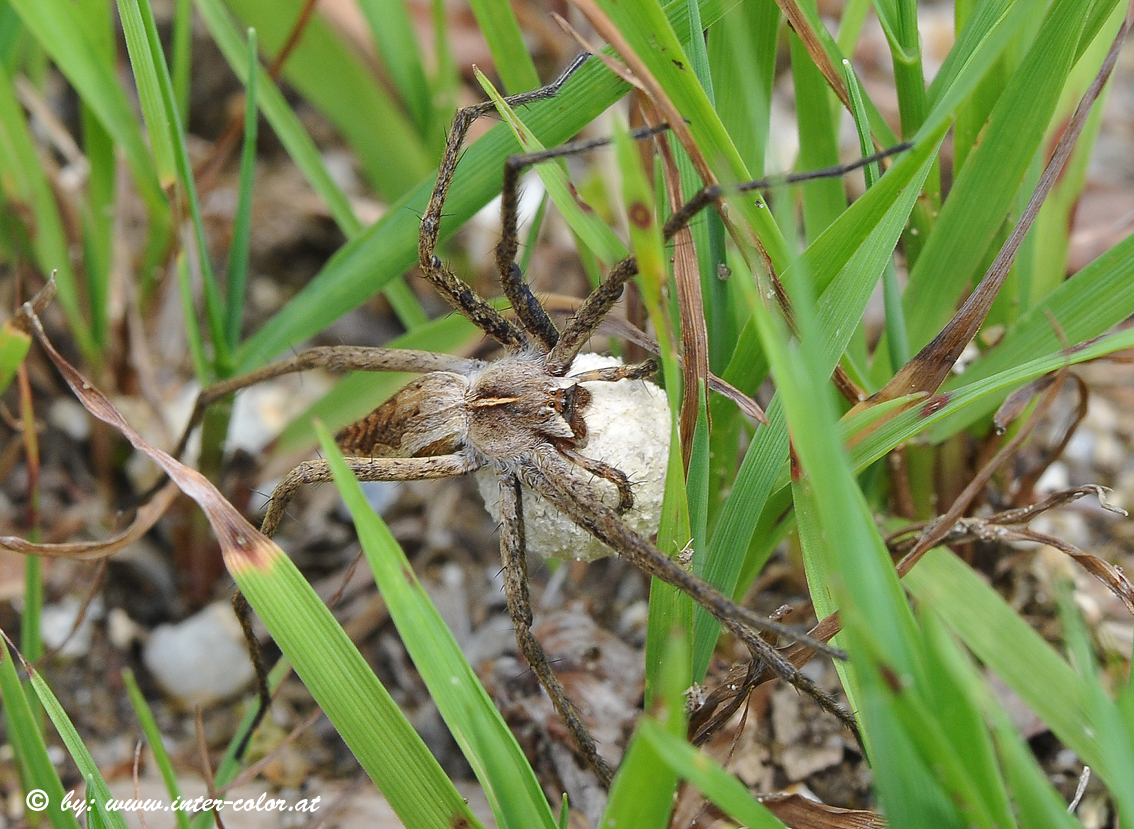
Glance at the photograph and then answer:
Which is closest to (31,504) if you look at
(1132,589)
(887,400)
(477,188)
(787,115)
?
(477,188)

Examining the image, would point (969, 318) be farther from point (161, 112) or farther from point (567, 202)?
point (161, 112)

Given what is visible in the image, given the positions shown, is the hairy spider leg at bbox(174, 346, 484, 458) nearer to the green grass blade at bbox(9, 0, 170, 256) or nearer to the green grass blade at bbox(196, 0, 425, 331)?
the green grass blade at bbox(196, 0, 425, 331)

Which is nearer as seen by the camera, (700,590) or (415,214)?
(700,590)

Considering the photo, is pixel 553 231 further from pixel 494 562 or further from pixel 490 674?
pixel 490 674

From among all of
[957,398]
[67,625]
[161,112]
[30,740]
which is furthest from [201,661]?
[957,398]

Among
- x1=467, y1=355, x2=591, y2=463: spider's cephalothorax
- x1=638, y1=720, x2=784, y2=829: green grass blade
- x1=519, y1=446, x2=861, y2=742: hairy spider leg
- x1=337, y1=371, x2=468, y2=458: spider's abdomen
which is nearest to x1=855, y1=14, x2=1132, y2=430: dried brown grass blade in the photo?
x1=519, y1=446, x2=861, y2=742: hairy spider leg
